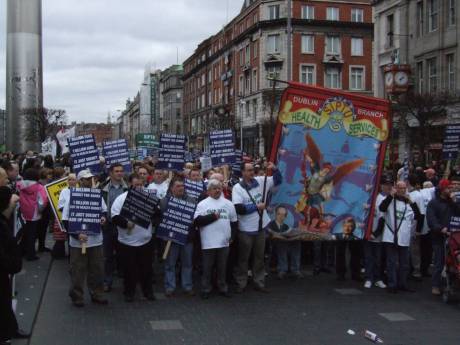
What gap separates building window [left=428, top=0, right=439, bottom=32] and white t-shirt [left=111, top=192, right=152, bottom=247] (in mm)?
30299

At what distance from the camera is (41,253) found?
13.2 m

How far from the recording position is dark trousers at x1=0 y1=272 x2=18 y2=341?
6391 millimetres

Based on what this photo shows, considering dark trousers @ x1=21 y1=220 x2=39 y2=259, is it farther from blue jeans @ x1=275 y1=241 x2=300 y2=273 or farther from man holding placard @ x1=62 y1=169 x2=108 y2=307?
blue jeans @ x1=275 y1=241 x2=300 y2=273

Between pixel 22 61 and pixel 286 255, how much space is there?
2556cm

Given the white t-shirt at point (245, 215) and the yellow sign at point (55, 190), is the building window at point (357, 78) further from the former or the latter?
the white t-shirt at point (245, 215)

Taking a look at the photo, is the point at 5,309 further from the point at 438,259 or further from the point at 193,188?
the point at 438,259

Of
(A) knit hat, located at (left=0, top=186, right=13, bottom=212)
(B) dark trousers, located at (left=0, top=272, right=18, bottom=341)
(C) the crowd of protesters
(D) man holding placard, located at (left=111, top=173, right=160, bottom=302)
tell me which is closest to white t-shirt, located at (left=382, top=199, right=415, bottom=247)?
(C) the crowd of protesters

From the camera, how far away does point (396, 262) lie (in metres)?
10.2

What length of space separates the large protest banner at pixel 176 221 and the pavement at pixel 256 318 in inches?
36.7

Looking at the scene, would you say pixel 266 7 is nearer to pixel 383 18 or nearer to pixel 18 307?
pixel 383 18

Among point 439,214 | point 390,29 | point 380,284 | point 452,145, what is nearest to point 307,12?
point 390,29

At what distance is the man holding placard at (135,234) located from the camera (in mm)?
8969

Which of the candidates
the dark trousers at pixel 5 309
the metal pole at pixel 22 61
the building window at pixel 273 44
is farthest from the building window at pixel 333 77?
the dark trousers at pixel 5 309

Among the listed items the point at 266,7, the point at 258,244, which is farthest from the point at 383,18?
the point at 258,244
